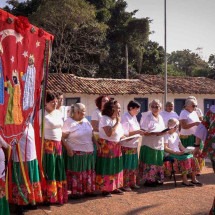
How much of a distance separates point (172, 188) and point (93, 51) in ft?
62.9

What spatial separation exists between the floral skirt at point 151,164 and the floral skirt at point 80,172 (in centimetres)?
143

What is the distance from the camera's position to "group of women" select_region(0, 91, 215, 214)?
5379mm

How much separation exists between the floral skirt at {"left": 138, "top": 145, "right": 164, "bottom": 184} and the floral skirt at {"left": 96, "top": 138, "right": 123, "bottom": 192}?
978 millimetres

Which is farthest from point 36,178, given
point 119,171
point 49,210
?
point 119,171

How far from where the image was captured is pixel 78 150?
586 cm

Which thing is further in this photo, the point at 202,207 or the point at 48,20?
the point at 48,20

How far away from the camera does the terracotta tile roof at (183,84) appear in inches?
997

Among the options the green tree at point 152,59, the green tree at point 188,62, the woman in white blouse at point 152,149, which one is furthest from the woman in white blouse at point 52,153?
the green tree at point 188,62

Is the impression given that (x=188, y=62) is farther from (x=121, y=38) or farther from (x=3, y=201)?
(x=3, y=201)

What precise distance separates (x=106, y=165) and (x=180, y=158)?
1791mm

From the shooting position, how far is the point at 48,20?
76.2ft

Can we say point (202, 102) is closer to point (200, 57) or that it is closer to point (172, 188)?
point (172, 188)

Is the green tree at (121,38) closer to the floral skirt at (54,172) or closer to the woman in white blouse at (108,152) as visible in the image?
the woman in white blouse at (108,152)

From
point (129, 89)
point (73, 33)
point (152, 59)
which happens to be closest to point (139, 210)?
point (129, 89)
